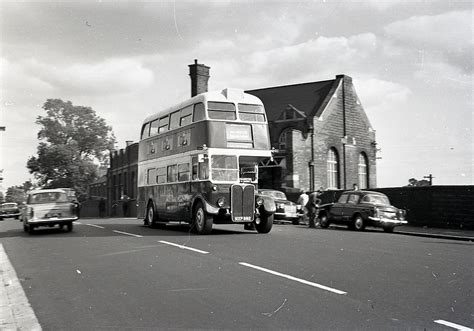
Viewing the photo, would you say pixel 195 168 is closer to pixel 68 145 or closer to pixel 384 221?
pixel 384 221

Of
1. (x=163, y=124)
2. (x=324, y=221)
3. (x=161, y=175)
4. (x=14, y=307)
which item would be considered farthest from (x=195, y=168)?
(x=14, y=307)

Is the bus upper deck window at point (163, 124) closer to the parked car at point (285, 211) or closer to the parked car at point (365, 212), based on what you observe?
the parked car at point (285, 211)

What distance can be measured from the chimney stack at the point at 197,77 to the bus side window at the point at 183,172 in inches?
968

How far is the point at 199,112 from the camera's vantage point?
636 inches

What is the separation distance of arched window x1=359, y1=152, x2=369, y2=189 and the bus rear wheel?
2833 centimetres

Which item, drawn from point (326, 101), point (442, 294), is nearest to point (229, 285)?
point (442, 294)

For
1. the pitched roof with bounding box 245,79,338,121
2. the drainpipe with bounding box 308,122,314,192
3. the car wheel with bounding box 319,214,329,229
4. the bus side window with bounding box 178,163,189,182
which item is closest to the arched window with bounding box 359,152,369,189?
the pitched roof with bounding box 245,79,338,121

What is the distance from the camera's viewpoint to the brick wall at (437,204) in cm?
2042

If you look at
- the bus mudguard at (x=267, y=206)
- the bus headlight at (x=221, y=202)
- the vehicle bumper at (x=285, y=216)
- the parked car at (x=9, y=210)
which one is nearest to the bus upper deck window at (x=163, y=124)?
the bus headlight at (x=221, y=202)

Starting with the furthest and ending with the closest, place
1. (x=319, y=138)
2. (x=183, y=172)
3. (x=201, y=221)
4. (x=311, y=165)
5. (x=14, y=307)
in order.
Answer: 1. (x=319, y=138)
2. (x=311, y=165)
3. (x=183, y=172)
4. (x=201, y=221)
5. (x=14, y=307)

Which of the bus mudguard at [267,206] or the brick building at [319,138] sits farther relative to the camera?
the brick building at [319,138]

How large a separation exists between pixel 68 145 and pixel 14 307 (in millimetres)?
41418

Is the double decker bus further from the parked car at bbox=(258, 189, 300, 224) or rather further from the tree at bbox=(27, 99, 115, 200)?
the tree at bbox=(27, 99, 115, 200)

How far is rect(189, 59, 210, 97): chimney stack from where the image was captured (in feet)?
136
